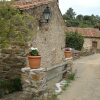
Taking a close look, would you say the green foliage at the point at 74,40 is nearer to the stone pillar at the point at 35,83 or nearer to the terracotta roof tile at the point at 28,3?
the terracotta roof tile at the point at 28,3

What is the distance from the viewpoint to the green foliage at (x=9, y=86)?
1173 cm

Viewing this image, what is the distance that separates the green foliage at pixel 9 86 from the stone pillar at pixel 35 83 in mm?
1889

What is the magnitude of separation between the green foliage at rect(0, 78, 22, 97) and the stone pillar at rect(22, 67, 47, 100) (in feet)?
6.20

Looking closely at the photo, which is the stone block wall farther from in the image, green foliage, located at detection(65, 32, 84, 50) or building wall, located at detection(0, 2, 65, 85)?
green foliage, located at detection(65, 32, 84, 50)

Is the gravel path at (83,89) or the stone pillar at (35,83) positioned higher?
the stone pillar at (35,83)

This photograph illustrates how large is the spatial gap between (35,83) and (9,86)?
2446 mm

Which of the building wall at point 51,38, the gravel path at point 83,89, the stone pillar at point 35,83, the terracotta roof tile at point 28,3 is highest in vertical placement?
the terracotta roof tile at point 28,3

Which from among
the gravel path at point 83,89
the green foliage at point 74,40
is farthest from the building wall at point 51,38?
the green foliage at point 74,40

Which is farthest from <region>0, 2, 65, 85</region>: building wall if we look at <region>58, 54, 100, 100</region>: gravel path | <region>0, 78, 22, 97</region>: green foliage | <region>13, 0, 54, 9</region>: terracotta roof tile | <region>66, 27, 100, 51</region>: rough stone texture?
<region>66, 27, 100, 51</region>: rough stone texture

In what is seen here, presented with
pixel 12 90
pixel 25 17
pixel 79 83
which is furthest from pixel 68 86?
pixel 25 17

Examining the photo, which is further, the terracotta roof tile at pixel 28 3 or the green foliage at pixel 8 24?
the terracotta roof tile at pixel 28 3

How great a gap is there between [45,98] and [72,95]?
1.11 meters

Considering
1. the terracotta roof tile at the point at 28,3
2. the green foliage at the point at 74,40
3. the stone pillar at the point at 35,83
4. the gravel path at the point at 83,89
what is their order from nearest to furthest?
1. the stone pillar at the point at 35,83
2. the gravel path at the point at 83,89
3. the terracotta roof tile at the point at 28,3
4. the green foliage at the point at 74,40

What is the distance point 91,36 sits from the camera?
142ft
